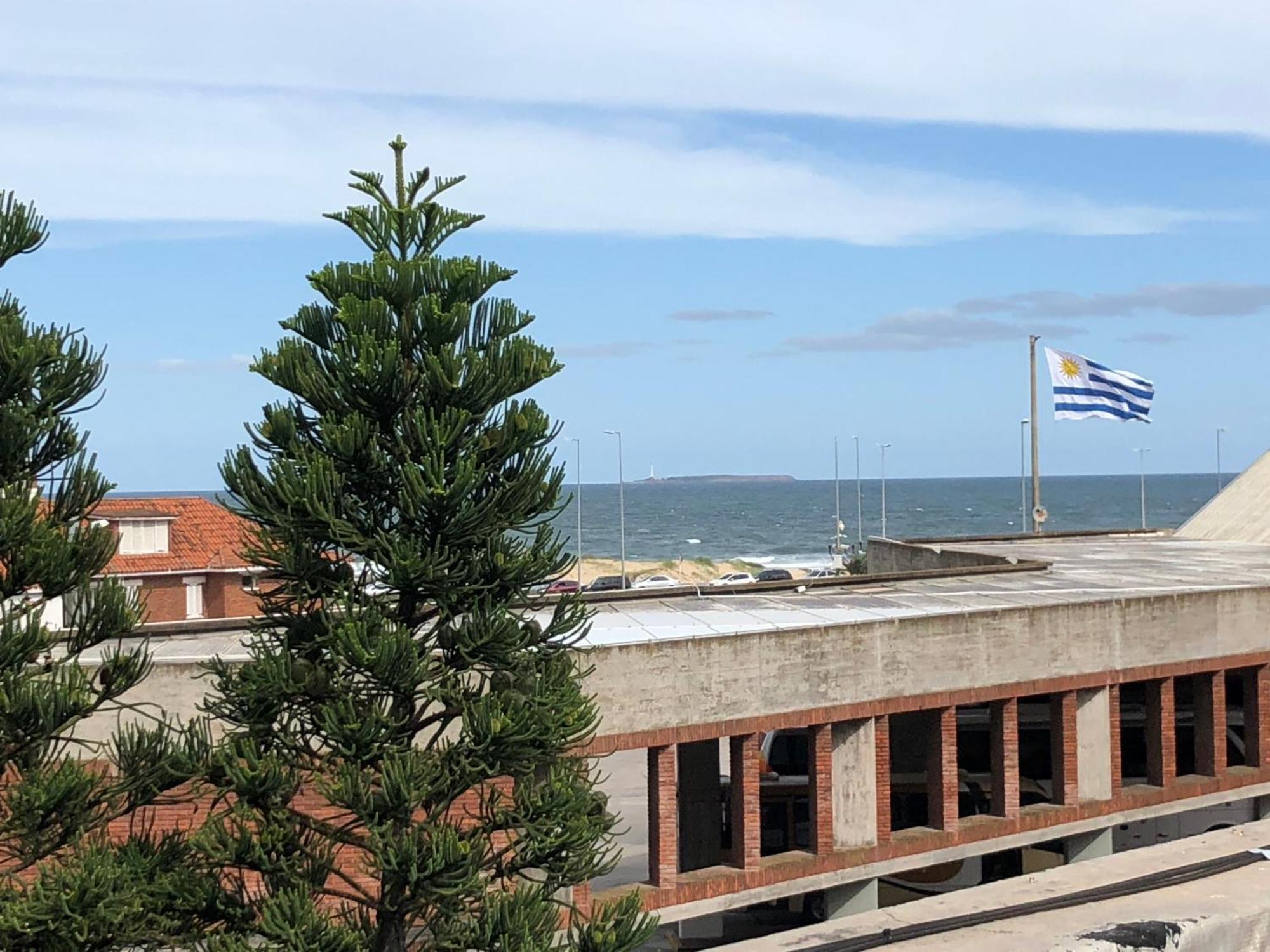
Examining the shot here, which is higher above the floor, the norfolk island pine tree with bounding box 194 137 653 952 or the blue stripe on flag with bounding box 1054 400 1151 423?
the blue stripe on flag with bounding box 1054 400 1151 423

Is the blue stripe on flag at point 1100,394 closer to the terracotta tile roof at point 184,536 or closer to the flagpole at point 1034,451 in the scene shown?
the flagpole at point 1034,451

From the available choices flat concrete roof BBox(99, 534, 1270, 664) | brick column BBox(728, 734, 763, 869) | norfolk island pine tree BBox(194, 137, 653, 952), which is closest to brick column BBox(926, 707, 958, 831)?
flat concrete roof BBox(99, 534, 1270, 664)

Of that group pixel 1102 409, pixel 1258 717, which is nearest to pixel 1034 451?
pixel 1102 409

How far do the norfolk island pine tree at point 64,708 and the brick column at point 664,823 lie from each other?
7.59 m

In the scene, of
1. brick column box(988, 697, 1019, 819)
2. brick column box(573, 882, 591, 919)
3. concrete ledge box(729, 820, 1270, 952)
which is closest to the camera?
brick column box(573, 882, 591, 919)

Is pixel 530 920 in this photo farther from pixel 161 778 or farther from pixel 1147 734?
pixel 1147 734

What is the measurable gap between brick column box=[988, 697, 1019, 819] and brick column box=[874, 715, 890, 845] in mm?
2242

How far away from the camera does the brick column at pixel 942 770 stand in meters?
21.6

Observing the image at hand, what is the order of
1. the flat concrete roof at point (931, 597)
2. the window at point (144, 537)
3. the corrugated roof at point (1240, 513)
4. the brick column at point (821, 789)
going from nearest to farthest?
1. the brick column at point (821, 789)
2. the flat concrete roof at point (931, 597)
3. the corrugated roof at point (1240, 513)
4. the window at point (144, 537)

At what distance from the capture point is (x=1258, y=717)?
83.8 ft

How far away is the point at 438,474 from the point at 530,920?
13.5 feet

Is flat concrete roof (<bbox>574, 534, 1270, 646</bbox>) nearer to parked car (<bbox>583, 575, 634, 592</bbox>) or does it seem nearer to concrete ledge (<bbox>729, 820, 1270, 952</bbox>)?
concrete ledge (<bbox>729, 820, 1270, 952</bbox>)

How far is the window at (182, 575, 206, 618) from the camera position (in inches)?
1853

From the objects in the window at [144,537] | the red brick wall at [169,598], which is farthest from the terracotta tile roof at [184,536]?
the red brick wall at [169,598]
